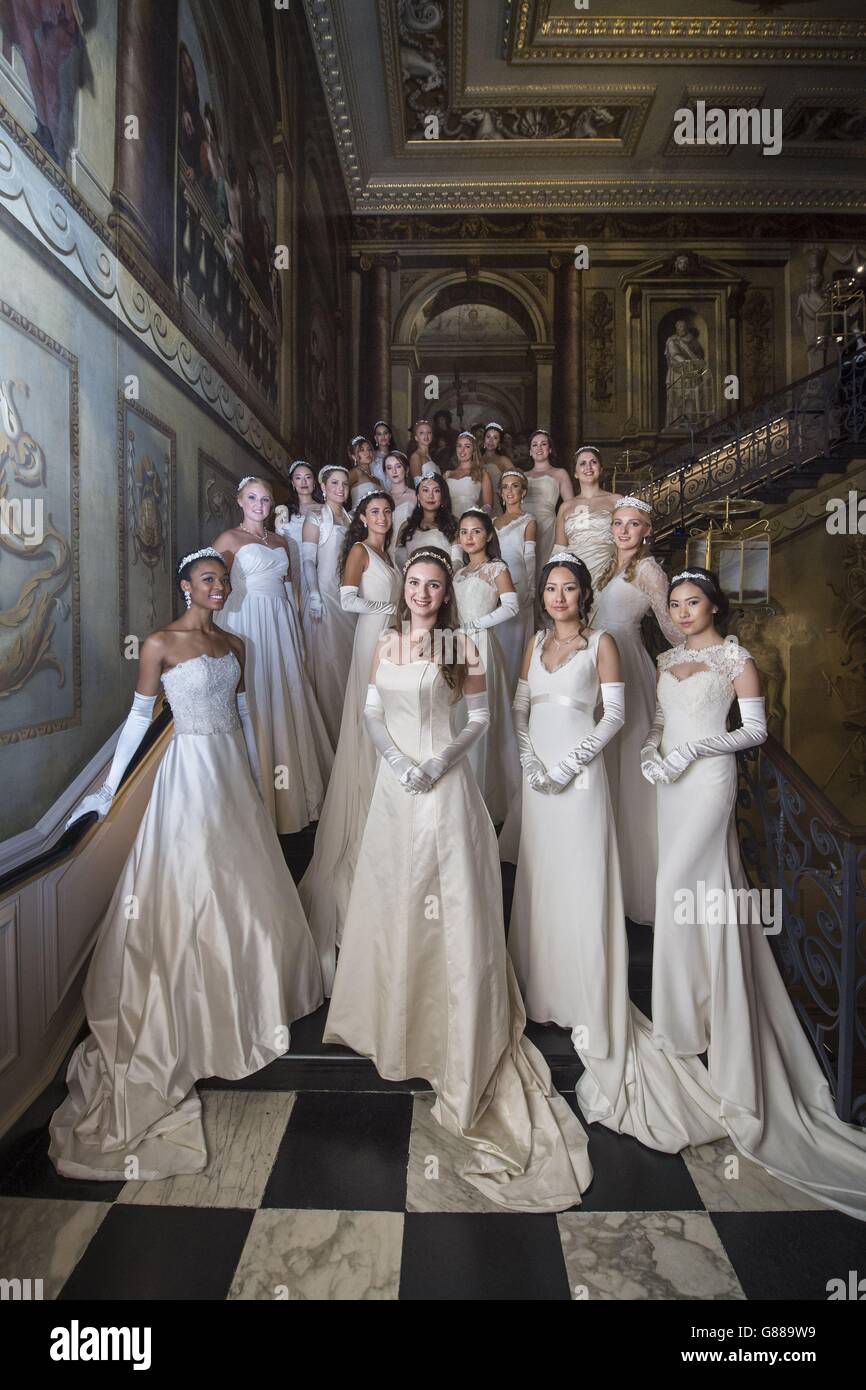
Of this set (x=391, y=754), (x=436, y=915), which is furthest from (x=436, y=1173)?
(x=391, y=754)

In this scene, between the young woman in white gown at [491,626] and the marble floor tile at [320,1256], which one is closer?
the marble floor tile at [320,1256]

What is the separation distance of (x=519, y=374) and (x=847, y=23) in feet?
15.8

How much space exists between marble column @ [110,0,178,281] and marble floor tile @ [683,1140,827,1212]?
502cm

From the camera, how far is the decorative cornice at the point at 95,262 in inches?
108

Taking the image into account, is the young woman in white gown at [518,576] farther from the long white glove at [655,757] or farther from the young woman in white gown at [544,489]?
the long white glove at [655,757]

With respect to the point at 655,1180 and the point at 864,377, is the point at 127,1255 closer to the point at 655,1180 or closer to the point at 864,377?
the point at 655,1180

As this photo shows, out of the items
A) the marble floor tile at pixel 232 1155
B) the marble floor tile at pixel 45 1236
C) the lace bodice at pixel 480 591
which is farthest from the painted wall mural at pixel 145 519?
the marble floor tile at pixel 45 1236

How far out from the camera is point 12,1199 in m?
2.57

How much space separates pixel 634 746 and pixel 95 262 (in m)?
3.69

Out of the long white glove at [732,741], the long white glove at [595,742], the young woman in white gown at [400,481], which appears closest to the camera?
the long white glove at [732,741]

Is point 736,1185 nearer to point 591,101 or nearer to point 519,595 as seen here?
point 519,595

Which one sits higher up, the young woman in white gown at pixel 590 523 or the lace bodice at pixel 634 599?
the young woman in white gown at pixel 590 523

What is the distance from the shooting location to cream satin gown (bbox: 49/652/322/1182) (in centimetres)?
293

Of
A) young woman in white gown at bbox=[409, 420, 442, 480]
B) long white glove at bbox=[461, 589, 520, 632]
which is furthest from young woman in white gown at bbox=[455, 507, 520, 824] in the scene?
young woman in white gown at bbox=[409, 420, 442, 480]
